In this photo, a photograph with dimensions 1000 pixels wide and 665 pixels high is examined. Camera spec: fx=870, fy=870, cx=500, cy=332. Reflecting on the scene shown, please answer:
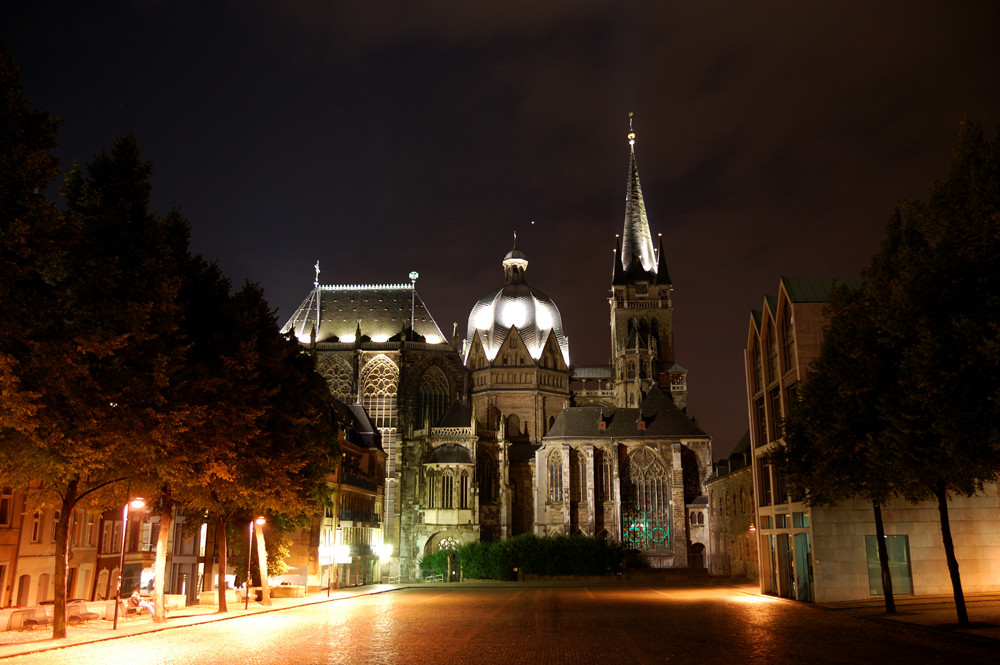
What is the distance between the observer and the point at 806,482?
29.5 meters

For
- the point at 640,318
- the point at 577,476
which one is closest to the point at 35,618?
the point at 577,476

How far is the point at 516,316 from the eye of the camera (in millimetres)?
96250

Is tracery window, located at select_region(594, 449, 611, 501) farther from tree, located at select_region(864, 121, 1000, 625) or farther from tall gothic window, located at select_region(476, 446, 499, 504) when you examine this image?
tree, located at select_region(864, 121, 1000, 625)

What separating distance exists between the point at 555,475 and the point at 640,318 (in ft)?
97.4

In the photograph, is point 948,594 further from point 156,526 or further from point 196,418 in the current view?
point 156,526

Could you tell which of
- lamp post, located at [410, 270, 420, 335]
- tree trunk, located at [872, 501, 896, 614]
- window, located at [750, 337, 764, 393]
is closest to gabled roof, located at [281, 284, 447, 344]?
lamp post, located at [410, 270, 420, 335]

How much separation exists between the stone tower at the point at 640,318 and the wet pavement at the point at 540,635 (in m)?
60.3

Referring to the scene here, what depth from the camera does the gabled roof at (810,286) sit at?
35.6 m

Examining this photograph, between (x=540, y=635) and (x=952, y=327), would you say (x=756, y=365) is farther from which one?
(x=540, y=635)

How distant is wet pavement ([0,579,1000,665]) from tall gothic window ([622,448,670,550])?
4231 centimetres

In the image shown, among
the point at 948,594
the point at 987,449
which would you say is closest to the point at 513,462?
the point at 948,594

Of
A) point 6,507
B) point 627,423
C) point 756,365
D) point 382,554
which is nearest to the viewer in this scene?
point 6,507

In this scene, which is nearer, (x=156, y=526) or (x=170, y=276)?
(x=170, y=276)

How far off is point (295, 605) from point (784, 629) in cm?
2013
